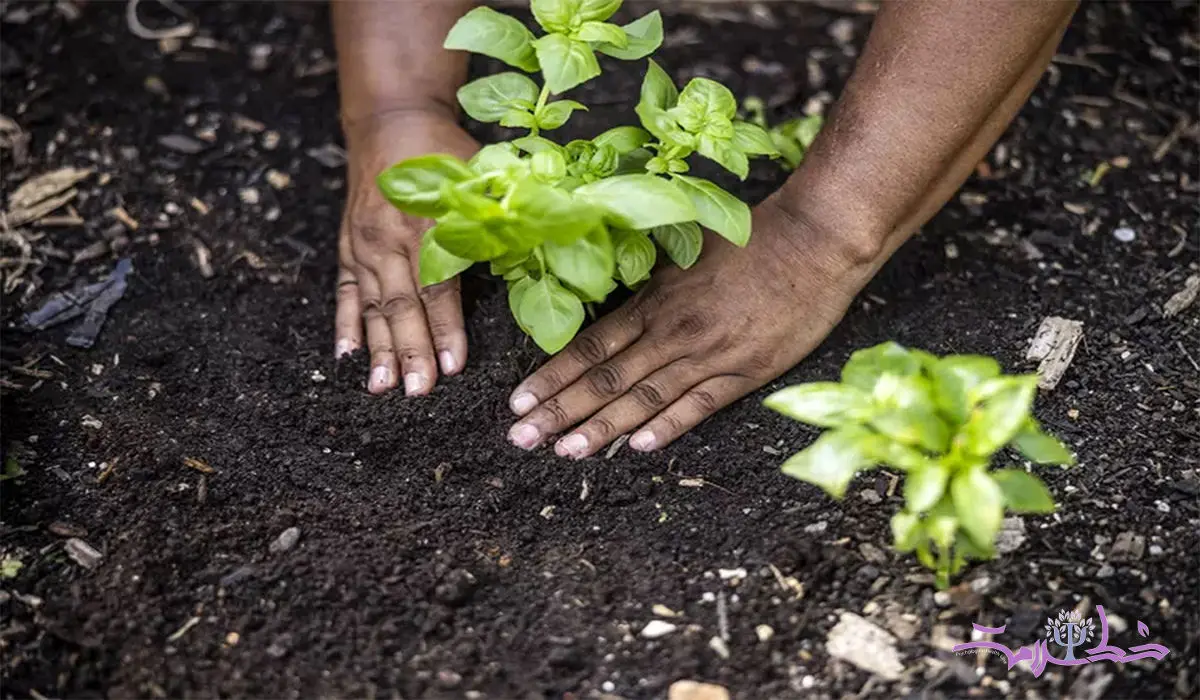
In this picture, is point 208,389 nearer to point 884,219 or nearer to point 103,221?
point 103,221

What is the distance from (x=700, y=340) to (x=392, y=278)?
583mm

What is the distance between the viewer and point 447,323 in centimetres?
238

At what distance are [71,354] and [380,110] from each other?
0.74 metres

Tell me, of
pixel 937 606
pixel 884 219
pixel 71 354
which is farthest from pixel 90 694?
pixel 884 219

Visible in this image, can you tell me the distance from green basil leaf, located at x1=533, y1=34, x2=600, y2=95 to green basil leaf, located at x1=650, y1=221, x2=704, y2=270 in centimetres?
29

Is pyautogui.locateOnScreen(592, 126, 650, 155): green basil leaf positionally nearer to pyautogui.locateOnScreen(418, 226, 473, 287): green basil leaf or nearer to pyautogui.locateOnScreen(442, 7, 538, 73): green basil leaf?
pyautogui.locateOnScreen(442, 7, 538, 73): green basil leaf

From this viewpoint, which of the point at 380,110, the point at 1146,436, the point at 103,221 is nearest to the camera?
the point at 1146,436

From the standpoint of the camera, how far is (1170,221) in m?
2.76

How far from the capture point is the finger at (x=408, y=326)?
7.68 feet

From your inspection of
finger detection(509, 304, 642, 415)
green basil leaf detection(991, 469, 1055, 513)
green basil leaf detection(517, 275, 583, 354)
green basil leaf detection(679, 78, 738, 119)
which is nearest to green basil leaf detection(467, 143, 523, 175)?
green basil leaf detection(517, 275, 583, 354)

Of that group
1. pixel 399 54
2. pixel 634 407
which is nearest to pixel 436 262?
pixel 634 407

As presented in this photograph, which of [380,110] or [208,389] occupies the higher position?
[380,110]

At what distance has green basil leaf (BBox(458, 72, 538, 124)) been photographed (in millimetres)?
2143

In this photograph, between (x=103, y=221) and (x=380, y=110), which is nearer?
(x=380, y=110)
